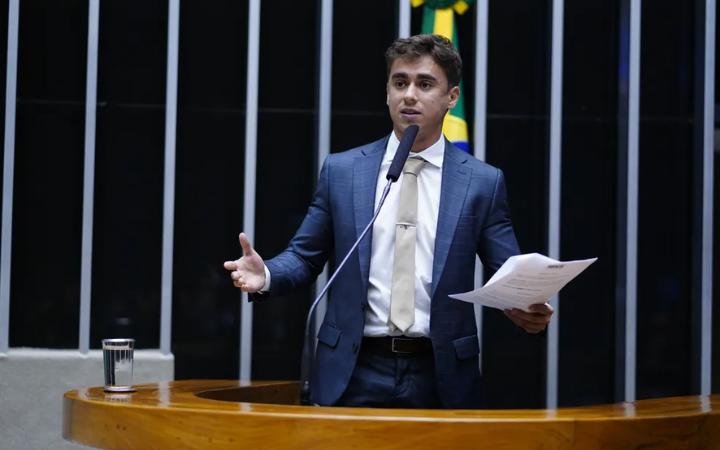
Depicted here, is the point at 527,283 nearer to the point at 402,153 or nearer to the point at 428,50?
the point at 402,153

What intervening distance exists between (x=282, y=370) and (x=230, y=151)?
3.20 ft

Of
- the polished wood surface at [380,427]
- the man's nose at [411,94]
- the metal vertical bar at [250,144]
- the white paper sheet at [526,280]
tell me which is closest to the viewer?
the polished wood surface at [380,427]

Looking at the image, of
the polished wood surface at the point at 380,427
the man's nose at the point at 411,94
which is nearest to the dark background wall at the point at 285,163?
the man's nose at the point at 411,94

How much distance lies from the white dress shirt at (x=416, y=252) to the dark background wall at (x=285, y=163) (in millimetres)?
2013

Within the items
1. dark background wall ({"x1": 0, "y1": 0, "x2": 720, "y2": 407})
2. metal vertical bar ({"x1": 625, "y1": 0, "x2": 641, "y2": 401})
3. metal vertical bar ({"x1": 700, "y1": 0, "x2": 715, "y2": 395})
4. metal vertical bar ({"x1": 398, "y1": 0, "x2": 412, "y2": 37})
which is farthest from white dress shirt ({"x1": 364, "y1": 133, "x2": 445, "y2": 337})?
metal vertical bar ({"x1": 700, "y1": 0, "x2": 715, "y2": 395})

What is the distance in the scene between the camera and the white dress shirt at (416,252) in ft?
8.34

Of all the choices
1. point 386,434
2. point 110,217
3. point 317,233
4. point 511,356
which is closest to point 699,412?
point 386,434

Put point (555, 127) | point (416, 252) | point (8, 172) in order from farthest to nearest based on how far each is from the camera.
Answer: point (555, 127) < point (8, 172) < point (416, 252)

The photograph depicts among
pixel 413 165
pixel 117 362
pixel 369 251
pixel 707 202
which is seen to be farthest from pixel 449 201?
pixel 707 202

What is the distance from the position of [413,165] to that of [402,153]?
302 millimetres

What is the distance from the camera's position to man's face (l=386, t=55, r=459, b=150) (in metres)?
2.65

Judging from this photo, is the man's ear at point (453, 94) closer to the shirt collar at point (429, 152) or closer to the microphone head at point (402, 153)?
the shirt collar at point (429, 152)

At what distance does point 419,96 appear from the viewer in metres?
2.65

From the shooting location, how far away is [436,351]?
253cm
